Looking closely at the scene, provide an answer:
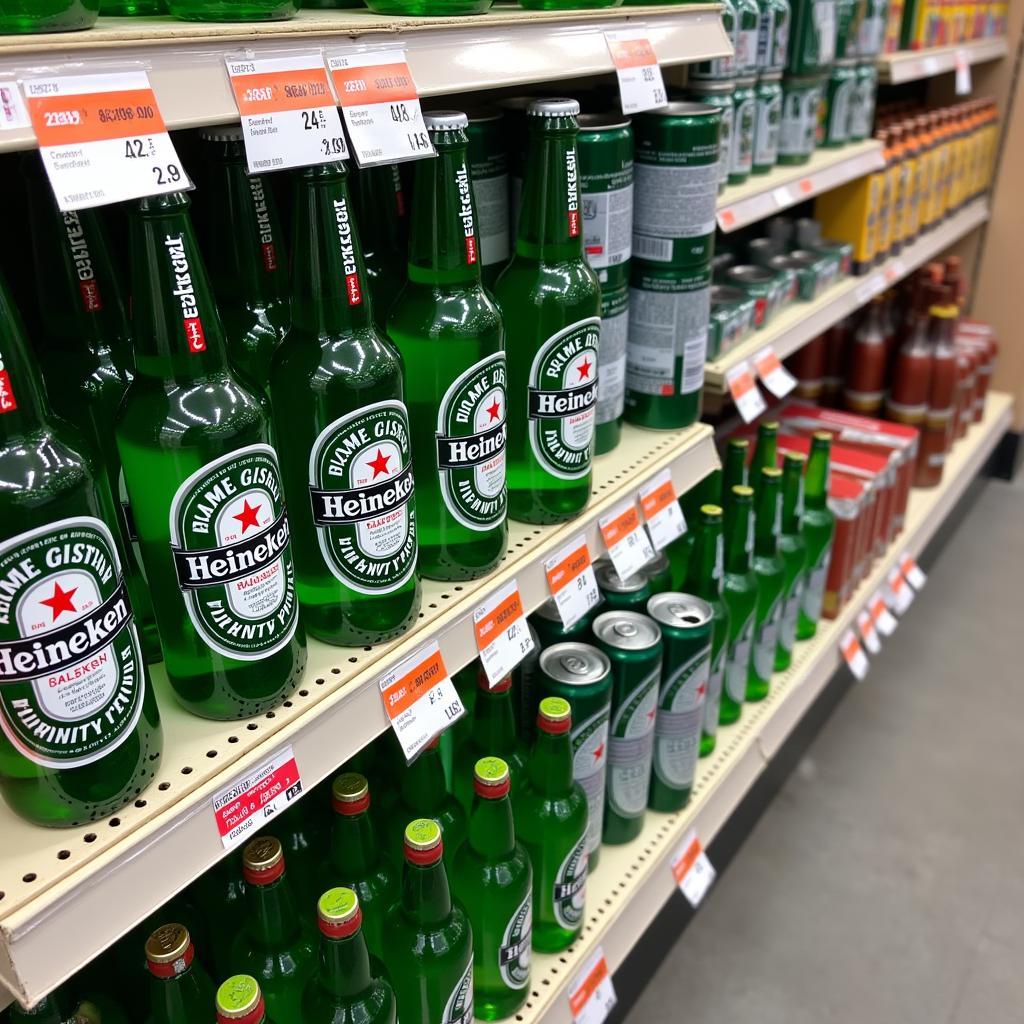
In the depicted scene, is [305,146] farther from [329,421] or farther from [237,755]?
[237,755]

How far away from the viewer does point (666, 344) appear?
1386mm

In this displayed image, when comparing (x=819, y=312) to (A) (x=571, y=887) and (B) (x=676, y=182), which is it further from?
(A) (x=571, y=887)

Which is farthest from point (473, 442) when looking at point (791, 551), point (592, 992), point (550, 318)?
point (791, 551)

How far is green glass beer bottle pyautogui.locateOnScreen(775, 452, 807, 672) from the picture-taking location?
72.9 inches

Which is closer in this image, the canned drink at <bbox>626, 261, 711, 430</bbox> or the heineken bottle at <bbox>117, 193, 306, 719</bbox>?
the heineken bottle at <bbox>117, 193, 306, 719</bbox>

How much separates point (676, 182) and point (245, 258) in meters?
0.65

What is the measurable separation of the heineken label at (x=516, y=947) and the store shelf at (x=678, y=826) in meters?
0.07

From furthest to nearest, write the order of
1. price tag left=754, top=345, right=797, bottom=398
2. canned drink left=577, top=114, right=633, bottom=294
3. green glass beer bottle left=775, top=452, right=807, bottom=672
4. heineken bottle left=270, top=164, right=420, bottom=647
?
green glass beer bottle left=775, top=452, right=807, bottom=672, price tag left=754, top=345, right=797, bottom=398, canned drink left=577, top=114, right=633, bottom=294, heineken bottle left=270, top=164, right=420, bottom=647

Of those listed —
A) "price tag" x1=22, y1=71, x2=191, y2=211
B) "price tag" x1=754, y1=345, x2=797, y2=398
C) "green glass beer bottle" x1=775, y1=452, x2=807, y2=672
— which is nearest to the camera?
"price tag" x1=22, y1=71, x2=191, y2=211

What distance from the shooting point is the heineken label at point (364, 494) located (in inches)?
31.9

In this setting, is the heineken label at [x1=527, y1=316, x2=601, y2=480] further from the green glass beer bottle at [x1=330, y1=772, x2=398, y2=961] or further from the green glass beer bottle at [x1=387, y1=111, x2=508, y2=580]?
the green glass beer bottle at [x1=330, y1=772, x2=398, y2=961]

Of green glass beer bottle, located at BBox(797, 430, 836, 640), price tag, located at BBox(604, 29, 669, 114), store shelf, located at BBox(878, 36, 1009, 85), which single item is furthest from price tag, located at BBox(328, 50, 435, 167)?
store shelf, located at BBox(878, 36, 1009, 85)

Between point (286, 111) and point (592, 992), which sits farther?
point (592, 992)

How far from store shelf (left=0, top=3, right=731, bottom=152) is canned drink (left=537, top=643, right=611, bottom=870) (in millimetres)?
733
